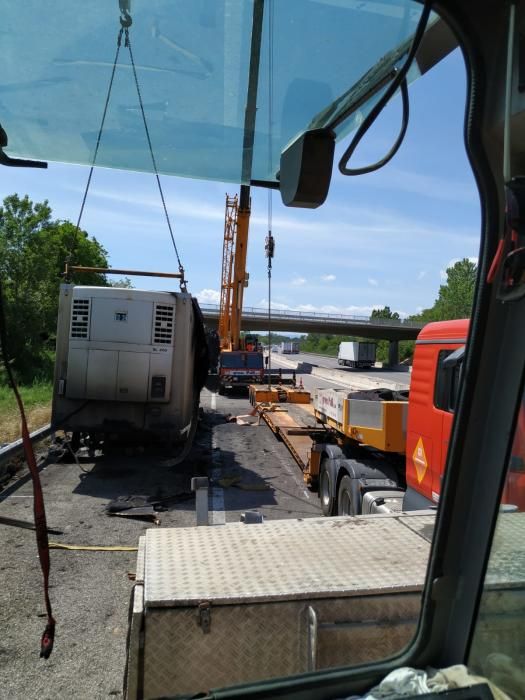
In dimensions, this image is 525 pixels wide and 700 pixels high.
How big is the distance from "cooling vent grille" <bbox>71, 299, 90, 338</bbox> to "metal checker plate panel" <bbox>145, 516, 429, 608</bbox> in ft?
21.1

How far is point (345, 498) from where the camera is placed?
24.4ft

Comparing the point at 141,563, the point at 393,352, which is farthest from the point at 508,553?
the point at 393,352

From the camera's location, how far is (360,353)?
6450 cm

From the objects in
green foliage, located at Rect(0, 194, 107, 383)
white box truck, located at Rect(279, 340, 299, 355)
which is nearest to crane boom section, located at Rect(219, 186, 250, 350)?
green foliage, located at Rect(0, 194, 107, 383)

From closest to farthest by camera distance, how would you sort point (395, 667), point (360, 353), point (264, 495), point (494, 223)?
point (494, 223) < point (395, 667) < point (264, 495) < point (360, 353)

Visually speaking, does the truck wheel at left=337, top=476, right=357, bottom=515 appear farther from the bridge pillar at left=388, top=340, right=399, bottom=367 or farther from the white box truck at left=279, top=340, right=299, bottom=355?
the white box truck at left=279, top=340, right=299, bottom=355

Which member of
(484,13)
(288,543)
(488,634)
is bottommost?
(288,543)

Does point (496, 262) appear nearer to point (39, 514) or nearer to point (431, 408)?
point (39, 514)

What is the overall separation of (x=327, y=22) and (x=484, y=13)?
51 centimetres

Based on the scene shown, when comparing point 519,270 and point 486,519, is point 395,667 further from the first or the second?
point 519,270

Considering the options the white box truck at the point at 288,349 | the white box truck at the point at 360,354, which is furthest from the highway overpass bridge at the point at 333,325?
the white box truck at the point at 288,349

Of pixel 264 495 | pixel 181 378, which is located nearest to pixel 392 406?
pixel 264 495

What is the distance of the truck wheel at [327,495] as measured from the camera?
7879 millimetres

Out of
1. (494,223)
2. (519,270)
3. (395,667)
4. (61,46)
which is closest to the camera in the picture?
(519,270)
